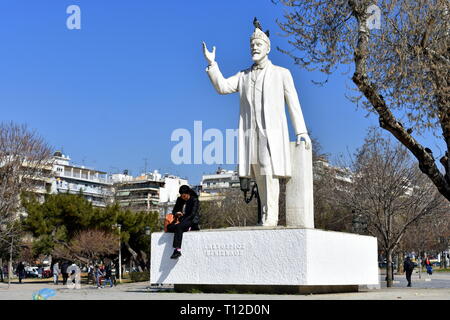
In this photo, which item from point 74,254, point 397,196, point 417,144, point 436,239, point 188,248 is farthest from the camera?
point 436,239

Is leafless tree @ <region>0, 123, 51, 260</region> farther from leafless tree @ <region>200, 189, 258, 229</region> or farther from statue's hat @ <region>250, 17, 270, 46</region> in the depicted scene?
statue's hat @ <region>250, 17, 270, 46</region>

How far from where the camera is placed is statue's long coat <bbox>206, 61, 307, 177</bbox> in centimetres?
1292

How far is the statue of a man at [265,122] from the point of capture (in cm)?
1295

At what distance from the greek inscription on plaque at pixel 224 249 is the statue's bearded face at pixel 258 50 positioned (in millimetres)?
4058

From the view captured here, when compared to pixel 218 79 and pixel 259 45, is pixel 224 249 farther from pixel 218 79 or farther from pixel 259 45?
pixel 259 45

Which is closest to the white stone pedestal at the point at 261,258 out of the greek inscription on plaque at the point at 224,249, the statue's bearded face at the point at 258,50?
the greek inscription on plaque at the point at 224,249

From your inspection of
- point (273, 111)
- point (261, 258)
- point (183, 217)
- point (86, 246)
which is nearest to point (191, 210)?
point (183, 217)

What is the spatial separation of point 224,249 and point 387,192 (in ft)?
60.9

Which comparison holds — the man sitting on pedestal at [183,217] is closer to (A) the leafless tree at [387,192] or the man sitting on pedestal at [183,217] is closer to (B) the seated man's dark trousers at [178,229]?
(B) the seated man's dark trousers at [178,229]

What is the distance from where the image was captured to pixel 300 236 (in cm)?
1133

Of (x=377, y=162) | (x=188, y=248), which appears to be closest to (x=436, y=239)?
(x=377, y=162)
